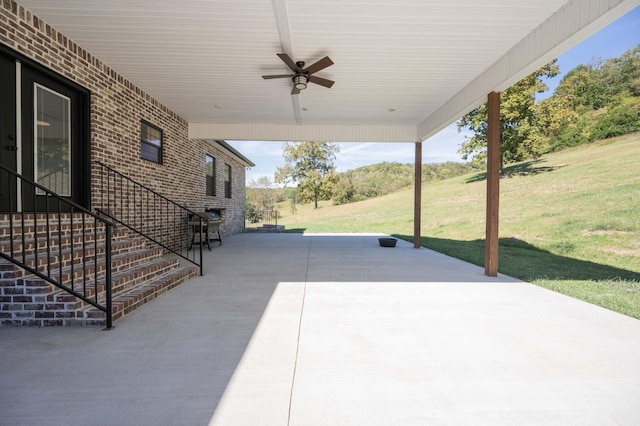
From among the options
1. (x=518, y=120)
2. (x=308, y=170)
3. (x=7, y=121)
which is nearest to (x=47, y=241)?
(x=7, y=121)

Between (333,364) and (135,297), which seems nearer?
(333,364)

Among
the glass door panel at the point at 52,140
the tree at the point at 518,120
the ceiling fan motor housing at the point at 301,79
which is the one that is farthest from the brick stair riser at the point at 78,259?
the tree at the point at 518,120

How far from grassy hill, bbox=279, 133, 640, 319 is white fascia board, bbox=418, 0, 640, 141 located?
10.4ft

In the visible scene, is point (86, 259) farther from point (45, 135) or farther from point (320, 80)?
point (320, 80)

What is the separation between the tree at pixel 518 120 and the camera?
774 inches

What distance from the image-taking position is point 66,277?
3.32m

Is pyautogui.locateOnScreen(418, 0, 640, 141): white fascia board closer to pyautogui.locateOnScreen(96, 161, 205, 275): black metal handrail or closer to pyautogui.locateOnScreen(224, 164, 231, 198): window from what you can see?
pyautogui.locateOnScreen(96, 161, 205, 275): black metal handrail

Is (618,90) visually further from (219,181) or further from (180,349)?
(180,349)

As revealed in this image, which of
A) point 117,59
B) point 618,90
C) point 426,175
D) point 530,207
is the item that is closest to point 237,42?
point 117,59

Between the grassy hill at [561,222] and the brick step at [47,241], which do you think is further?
the grassy hill at [561,222]

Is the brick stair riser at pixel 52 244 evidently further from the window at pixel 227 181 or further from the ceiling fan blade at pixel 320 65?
the window at pixel 227 181

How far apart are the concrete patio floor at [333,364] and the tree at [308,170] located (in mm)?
26239

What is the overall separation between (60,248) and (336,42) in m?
4.12

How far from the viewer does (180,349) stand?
260 cm
